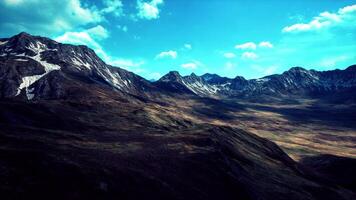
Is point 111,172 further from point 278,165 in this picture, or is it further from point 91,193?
point 278,165

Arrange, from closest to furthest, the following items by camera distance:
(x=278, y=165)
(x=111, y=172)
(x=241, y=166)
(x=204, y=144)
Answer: (x=111, y=172) → (x=241, y=166) → (x=204, y=144) → (x=278, y=165)

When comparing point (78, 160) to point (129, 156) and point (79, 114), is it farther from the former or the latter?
point (79, 114)

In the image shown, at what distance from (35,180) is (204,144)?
47104 mm

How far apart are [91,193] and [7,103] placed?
75549 mm

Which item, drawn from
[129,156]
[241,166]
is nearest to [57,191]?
[129,156]

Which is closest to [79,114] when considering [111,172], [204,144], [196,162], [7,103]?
[7,103]

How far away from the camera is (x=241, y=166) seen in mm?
80812

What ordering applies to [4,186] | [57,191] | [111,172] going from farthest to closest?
1. [111,172]
2. [57,191]
3. [4,186]

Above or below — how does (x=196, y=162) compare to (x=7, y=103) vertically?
below

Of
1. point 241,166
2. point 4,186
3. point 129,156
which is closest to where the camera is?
point 4,186

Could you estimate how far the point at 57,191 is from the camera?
46.8 meters

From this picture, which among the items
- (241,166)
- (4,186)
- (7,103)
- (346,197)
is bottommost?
(346,197)

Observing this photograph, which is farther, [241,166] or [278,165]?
[278,165]

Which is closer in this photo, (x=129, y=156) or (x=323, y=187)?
(x=129, y=156)
